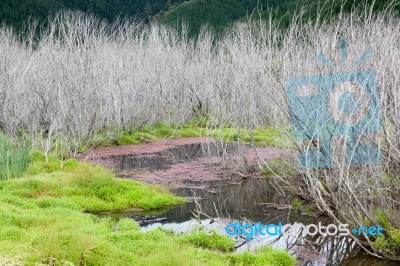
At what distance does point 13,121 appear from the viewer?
17859 millimetres

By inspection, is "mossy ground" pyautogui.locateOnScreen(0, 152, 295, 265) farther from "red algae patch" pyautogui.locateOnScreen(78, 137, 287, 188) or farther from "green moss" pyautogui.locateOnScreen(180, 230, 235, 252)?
"red algae patch" pyautogui.locateOnScreen(78, 137, 287, 188)

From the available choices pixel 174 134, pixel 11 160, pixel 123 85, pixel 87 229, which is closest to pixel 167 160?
pixel 123 85

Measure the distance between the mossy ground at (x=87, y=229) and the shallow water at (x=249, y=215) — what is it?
529mm

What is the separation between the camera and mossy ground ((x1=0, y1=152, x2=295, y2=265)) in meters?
6.55

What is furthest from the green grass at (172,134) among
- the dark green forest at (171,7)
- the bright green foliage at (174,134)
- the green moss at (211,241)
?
the dark green forest at (171,7)

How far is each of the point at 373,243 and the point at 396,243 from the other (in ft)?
1.10

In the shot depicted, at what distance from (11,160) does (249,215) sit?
5.90m

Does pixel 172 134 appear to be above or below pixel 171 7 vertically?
below

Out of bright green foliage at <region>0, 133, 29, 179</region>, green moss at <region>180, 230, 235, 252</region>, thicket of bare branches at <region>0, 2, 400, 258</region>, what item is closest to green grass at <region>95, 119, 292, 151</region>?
thicket of bare branches at <region>0, 2, 400, 258</region>

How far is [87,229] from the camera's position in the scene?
27.6 feet

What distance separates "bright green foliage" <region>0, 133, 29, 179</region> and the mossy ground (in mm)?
470

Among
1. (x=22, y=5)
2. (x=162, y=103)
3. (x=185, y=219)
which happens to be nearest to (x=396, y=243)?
(x=185, y=219)

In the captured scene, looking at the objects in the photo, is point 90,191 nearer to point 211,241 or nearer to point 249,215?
point 249,215

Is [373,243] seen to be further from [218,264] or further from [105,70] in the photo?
[105,70]
